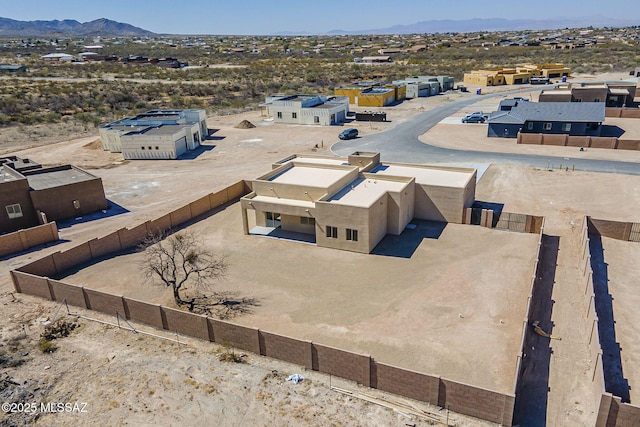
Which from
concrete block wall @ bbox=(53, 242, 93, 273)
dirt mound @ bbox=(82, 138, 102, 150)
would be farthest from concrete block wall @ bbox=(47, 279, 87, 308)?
dirt mound @ bbox=(82, 138, 102, 150)

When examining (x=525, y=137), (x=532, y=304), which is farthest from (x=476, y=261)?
(x=525, y=137)

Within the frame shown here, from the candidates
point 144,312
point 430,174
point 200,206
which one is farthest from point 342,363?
point 200,206

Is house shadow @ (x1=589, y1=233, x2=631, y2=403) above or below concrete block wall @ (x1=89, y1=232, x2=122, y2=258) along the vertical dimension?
below

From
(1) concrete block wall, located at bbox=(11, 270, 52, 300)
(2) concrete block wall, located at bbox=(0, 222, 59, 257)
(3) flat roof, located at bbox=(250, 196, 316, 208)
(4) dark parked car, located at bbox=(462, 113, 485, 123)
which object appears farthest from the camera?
(4) dark parked car, located at bbox=(462, 113, 485, 123)

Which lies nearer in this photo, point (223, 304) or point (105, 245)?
point (223, 304)

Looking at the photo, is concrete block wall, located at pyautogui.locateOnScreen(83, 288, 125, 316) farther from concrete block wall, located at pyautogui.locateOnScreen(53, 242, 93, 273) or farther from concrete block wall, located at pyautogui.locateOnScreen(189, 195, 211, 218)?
concrete block wall, located at pyautogui.locateOnScreen(189, 195, 211, 218)

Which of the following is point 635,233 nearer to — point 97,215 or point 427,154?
point 427,154
